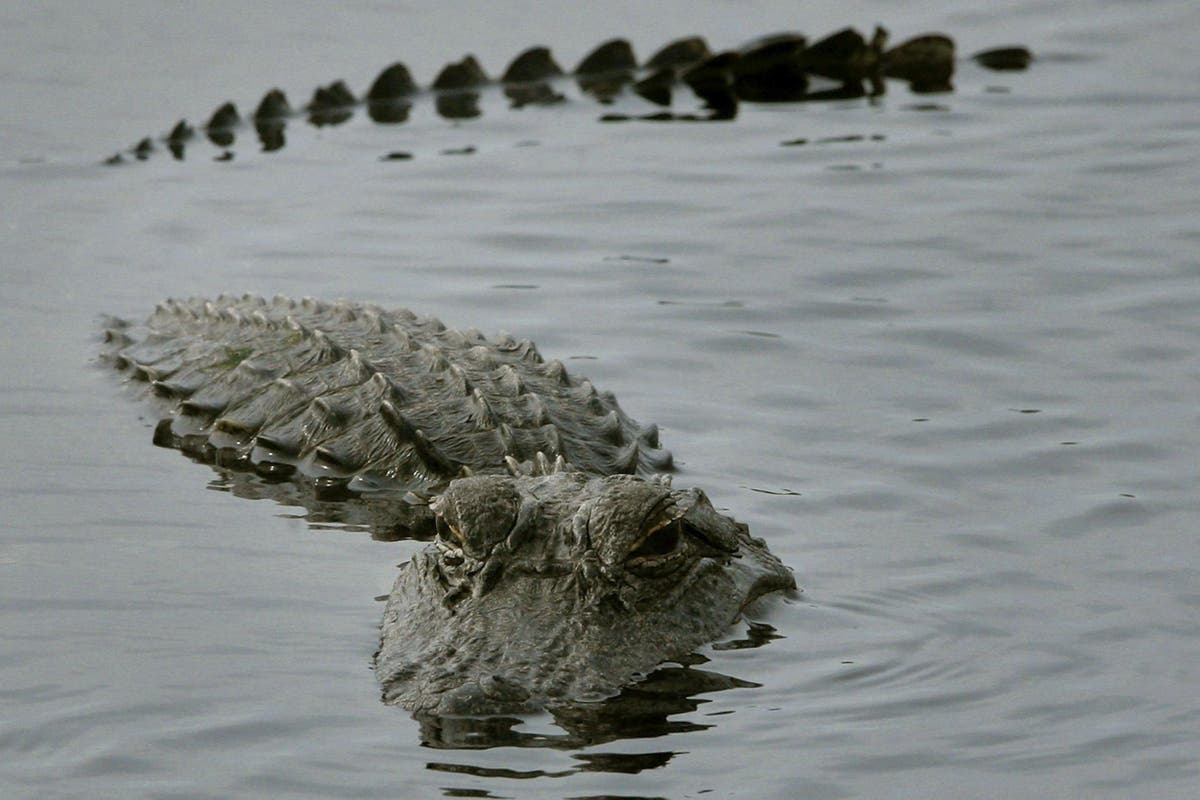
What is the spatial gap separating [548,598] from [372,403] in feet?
8.92

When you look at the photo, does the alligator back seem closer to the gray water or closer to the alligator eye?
the gray water

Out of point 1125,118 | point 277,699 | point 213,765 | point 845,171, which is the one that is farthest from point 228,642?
point 1125,118

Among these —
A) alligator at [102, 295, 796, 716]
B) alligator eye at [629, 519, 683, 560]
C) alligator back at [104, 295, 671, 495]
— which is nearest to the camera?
alligator at [102, 295, 796, 716]

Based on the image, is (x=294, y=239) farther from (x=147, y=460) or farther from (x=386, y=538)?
(x=386, y=538)

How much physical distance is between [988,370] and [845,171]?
14.8 ft

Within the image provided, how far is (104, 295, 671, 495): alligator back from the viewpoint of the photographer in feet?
28.1

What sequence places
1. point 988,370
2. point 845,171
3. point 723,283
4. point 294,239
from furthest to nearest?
point 845,171, point 294,239, point 723,283, point 988,370

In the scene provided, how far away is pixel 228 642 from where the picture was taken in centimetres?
693

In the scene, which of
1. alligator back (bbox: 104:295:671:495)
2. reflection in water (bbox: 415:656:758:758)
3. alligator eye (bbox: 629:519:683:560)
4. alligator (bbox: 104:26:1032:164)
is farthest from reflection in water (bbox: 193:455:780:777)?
alligator (bbox: 104:26:1032:164)

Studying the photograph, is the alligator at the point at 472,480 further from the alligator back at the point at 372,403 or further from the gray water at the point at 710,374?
the gray water at the point at 710,374

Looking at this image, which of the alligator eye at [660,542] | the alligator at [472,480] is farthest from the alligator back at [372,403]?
the alligator eye at [660,542]

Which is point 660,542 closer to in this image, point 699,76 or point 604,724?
point 604,724

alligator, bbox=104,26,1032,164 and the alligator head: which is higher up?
alligator, bbox=104,26,1032,164

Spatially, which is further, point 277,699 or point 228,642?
point 228,642
